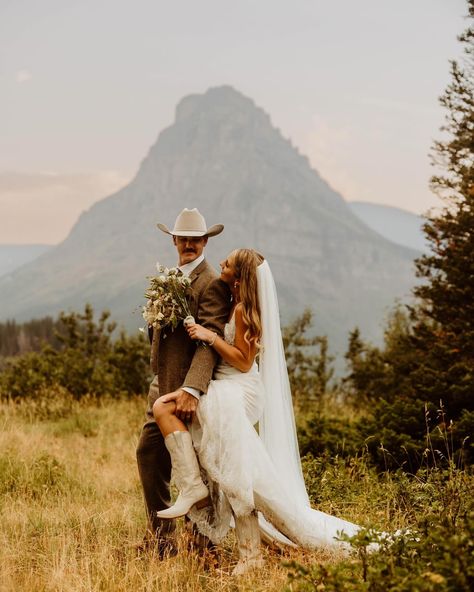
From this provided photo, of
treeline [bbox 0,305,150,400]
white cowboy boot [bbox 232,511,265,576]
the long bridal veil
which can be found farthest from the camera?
treeline [bbox 0,305,150,400]

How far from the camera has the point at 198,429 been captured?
5.10 meters

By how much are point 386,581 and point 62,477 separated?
4806mm

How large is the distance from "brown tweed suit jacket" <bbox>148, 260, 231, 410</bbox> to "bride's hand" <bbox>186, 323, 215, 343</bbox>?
0.14 meters

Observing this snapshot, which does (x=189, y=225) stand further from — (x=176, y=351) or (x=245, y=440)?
(x=245, y=440)

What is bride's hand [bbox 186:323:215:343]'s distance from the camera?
495 centimetres

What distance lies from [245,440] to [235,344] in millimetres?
657

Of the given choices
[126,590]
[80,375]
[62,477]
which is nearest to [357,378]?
[80,375]

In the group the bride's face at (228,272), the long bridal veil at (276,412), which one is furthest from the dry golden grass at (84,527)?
the bride's face at (228,272)

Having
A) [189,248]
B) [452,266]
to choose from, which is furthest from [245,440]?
[452,266]

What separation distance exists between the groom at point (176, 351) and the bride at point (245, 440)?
Answer: 0.15 meters

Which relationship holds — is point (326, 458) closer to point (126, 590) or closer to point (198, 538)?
point (198, 538)

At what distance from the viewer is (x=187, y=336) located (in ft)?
17.4

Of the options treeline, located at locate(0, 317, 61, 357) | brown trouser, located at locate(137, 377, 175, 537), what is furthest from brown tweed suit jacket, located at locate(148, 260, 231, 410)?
treeline, located at locate(0, 317, 61, 357)

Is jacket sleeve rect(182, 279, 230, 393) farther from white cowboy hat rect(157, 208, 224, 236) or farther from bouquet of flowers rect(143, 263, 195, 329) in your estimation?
white cowboy hat rect(157, 208, 224, 236)
